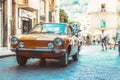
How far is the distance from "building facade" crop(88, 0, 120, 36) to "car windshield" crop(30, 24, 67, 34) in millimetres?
66248

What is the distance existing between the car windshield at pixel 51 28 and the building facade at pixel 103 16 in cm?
6625

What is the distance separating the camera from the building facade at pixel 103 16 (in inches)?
3162

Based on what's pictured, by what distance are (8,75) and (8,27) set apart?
18.7 m

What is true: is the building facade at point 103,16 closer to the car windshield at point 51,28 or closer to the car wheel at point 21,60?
the car windshield at point 51,28

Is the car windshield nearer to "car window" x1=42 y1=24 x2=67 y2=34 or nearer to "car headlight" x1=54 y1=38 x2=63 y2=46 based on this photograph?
"car window" x1=42 y1=24 x2=67 y2=34

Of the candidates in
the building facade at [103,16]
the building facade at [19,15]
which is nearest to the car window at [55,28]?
the building facade at [19,15]

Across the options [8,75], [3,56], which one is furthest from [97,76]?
[3,56]

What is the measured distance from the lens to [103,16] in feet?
267

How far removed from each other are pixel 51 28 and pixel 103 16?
224 ft

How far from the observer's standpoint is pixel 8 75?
Answer: 32.6 feet

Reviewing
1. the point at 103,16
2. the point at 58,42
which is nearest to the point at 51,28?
the point at 58,42

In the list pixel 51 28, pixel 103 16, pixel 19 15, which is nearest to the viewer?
pixel 51 28

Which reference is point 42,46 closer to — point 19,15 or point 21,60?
point 21,60

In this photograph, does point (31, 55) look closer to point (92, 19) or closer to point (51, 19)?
point (51, 19)
